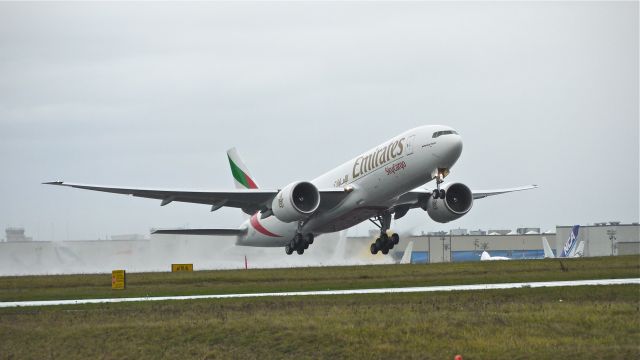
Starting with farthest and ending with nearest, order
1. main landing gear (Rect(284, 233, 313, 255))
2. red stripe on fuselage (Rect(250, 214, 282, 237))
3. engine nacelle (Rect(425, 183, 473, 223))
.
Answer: red stripe on fuselage (Rect(250, 214, 282, 237)) < main landing gear (Rect(284, 233, 313, 255)) < engine nacelle (Rect(425, 183, 473, 223))

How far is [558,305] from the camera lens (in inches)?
987

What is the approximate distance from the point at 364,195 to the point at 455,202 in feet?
19.7

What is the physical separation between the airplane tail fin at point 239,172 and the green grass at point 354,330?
3164cm

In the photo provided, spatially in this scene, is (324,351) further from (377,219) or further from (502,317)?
(377,219)

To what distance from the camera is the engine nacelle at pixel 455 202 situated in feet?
153

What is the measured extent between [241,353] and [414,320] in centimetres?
469

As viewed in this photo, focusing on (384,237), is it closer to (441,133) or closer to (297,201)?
(297,201)

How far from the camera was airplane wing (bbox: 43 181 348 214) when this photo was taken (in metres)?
45.2

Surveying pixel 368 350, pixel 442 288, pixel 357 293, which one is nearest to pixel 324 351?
pixel 368 350

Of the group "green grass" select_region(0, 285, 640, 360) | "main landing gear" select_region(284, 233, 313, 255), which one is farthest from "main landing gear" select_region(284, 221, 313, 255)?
"green grass" select_region(0, 285, 640, 360)

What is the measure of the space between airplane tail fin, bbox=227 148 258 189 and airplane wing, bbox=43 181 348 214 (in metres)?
9.12

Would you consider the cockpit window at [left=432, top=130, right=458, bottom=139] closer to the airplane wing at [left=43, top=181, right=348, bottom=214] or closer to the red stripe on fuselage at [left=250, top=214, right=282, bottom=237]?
the airplane wing at [left=43, top=181, right=348, bottom=214]

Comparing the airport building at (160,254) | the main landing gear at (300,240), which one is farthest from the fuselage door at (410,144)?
the airport building at (160,254)

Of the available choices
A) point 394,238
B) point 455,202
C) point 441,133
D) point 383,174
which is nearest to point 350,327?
point 441,133
